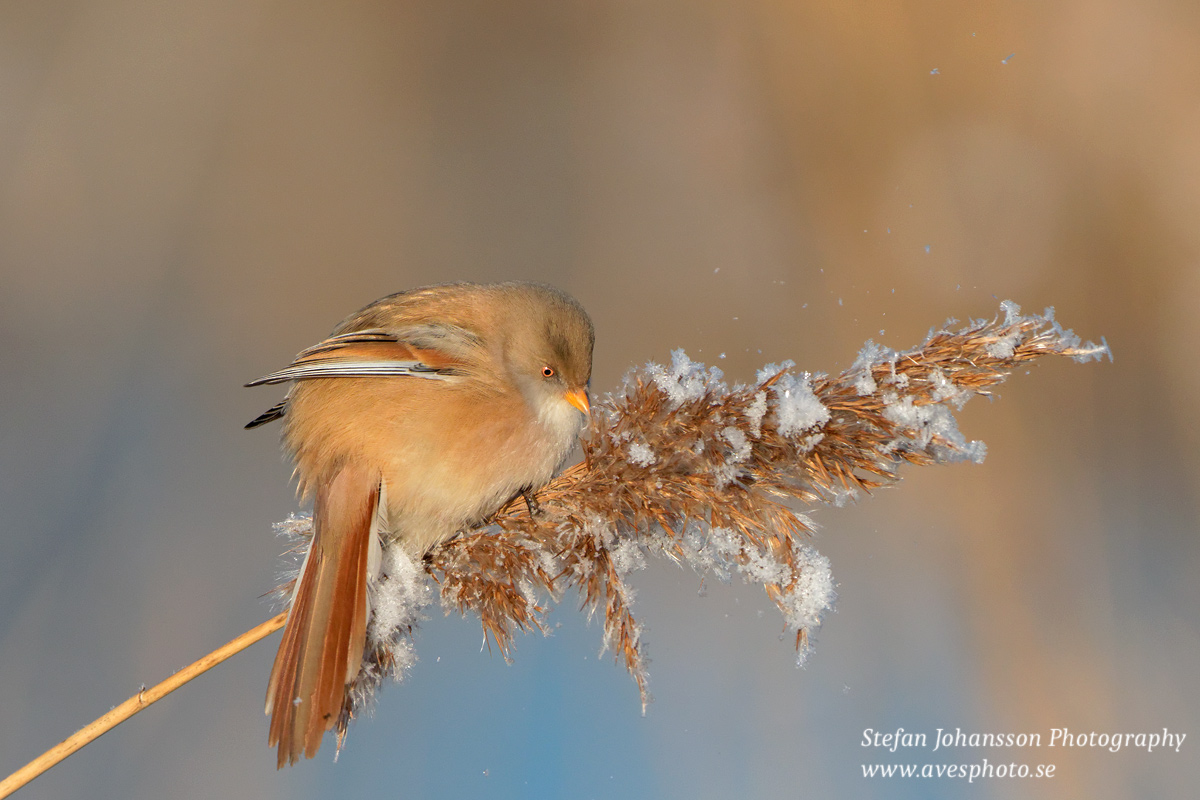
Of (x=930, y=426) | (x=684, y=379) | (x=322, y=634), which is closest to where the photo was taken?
(x=930, y=426)

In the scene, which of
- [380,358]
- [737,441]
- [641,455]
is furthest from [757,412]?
[380,358]

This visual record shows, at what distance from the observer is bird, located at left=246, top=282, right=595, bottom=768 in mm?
1155

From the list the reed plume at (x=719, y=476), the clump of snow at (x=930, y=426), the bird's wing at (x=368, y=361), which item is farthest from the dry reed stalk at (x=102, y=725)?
the clump of snow at (x=930, y=426)

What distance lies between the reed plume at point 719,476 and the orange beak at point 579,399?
330 mm

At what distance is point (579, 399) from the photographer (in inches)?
57.7

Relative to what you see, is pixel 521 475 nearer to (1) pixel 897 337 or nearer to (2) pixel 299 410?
(2) pixel 299 410

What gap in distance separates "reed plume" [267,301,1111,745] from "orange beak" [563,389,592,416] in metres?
0.33

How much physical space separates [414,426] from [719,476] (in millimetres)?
Result: 604

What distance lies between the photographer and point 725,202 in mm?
2377

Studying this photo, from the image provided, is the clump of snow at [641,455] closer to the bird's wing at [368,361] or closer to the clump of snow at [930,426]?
the clump of snow at [930,426]

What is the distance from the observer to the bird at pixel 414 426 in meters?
1.16

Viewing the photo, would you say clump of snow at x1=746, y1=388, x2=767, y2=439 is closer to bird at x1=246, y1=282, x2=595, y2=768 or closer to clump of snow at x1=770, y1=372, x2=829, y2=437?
clump of snow at x1=770, y1=372, x2=829, y2=437

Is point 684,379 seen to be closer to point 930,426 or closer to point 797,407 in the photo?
point 797,407

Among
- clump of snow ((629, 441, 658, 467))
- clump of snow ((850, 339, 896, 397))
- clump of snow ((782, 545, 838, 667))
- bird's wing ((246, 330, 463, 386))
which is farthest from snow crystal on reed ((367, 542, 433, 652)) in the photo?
clump of snow ((850, 339, 896, 397))
